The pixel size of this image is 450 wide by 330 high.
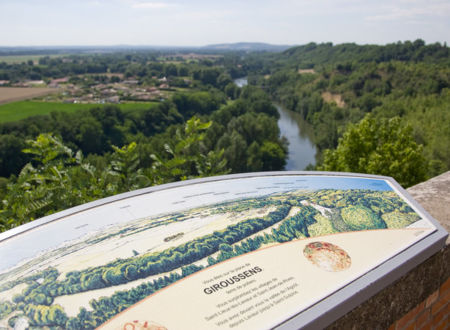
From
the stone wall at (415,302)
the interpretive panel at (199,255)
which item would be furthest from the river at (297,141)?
the interpretive panel at (199,255)

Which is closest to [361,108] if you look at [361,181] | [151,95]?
[151,95]

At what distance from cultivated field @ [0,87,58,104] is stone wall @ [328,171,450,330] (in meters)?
58.4

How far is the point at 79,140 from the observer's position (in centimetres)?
4238

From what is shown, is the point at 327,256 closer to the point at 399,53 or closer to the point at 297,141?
the point at 297,141

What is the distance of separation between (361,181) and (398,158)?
10260mm

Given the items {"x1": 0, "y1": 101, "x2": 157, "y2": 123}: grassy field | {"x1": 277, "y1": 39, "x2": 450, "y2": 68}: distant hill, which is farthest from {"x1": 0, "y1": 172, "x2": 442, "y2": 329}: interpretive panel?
{"x1": 277, "y1": 39, "x2": 450, "y2": 68}: distant hill

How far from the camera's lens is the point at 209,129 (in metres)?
37.0

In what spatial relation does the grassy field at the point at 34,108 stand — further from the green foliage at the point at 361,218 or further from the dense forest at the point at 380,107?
the green foliage at the point at 361,218

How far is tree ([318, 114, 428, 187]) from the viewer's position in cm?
1216

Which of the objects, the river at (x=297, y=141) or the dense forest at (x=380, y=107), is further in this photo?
the river at (x=297, y=141)

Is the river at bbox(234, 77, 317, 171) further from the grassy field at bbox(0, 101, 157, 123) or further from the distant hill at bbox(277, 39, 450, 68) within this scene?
the distant hill at bbox(277, 39, 450, 68)

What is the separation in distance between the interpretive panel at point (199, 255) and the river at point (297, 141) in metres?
36.3

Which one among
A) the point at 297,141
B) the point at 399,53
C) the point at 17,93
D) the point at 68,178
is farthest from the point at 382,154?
the point at 399,53

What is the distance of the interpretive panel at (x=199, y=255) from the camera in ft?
5.97
